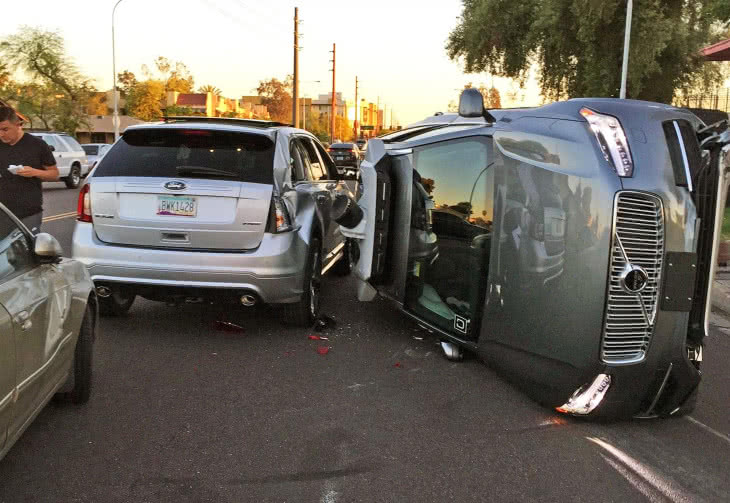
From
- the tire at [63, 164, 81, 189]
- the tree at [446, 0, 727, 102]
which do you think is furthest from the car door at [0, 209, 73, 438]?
the tree at [446, 0, 727, 102]

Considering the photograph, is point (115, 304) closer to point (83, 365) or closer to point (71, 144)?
point (83, 365)

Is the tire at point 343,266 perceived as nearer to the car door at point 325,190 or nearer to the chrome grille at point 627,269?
the car door at point 325,190

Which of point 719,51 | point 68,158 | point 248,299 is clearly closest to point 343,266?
point 248,299

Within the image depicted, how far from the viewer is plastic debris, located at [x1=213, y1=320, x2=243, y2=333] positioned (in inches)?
238

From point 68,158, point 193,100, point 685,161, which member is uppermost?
point 193,100

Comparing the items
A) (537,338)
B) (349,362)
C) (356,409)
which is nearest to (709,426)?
(537,338)

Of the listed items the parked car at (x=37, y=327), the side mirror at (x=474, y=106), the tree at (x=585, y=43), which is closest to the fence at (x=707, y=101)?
the tree at (x=585, y=43)

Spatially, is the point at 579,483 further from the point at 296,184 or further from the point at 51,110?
the point at 51,110

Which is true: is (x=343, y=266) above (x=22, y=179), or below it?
below

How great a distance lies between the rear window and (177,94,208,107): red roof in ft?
268

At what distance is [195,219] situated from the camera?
5.29m

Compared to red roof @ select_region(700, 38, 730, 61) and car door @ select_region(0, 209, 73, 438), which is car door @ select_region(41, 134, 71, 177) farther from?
car door @ select_region(0, 209, 73, 438)

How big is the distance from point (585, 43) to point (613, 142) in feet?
75.4

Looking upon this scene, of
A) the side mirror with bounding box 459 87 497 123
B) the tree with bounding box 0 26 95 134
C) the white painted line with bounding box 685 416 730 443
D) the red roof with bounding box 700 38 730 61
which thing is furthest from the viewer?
the tree with bounding box 0 26 95 134
